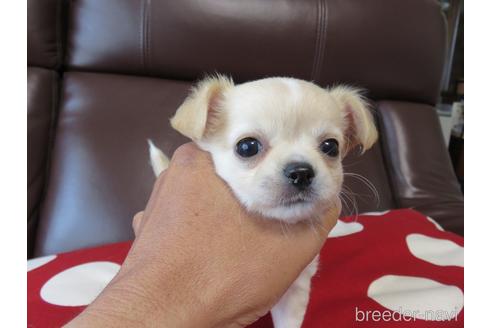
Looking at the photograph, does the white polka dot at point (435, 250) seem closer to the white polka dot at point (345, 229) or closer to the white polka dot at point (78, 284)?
the white polka dot at point (345, 229)

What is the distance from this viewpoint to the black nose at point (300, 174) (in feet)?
2.11

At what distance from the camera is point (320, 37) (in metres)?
1.49

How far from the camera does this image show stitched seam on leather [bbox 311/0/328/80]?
1477mm

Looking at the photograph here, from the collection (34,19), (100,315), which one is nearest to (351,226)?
(100,315)

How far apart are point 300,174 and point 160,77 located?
1.00 metres

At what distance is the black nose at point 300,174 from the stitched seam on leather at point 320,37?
0.99 m

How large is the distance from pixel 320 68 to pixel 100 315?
1308mm

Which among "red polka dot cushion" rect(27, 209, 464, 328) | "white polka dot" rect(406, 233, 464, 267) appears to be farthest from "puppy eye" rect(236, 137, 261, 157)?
"white polka dot" rect(406, 233, 464, 267)

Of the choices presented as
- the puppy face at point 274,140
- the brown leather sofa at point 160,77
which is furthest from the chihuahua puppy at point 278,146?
the brown leather sofa at point 160,77

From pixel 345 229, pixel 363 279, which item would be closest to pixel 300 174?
pixel 363 279

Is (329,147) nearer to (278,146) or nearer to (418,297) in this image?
(278,146)

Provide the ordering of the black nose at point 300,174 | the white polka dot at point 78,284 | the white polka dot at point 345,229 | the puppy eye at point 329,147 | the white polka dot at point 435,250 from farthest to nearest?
1. the white polka dot at point 345,229
2. the white polka dot at point 435,250
3. the white polka dot at point 78,284
4. the puppy eye at point 329,147
5. the black nose at point 300,174

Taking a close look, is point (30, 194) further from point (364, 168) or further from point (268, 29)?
point (364, 168)

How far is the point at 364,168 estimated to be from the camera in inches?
61.6
